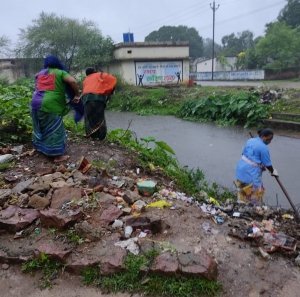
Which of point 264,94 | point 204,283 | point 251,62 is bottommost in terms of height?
point 251,62

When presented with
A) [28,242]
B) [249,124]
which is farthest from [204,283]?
[249,124]

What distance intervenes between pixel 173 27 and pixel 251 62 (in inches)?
1450

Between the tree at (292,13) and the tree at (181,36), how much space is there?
77.6 ft

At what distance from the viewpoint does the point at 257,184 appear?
17.5 ft

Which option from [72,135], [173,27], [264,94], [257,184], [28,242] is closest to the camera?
[28,242]

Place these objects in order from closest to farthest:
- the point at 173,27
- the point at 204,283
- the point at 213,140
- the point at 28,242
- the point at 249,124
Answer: the point at 204,283
the point at 28,242
the point at 213,140
the point at 249,124
the point at 173,27

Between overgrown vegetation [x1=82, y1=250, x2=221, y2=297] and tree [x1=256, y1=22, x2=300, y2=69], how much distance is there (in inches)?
1533

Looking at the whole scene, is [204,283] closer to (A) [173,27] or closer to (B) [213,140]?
(B) [213,140]

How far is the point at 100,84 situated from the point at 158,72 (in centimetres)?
2054

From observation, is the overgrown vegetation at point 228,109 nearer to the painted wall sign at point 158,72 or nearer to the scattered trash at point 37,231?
the painted wall sign at point 158,72

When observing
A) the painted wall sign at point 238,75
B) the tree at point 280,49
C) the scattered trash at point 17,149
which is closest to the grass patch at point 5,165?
the scattered trash at point 17,149

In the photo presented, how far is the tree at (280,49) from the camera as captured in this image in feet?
129

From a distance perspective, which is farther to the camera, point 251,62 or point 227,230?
point 251,62

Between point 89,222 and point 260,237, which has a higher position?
point 89,222
